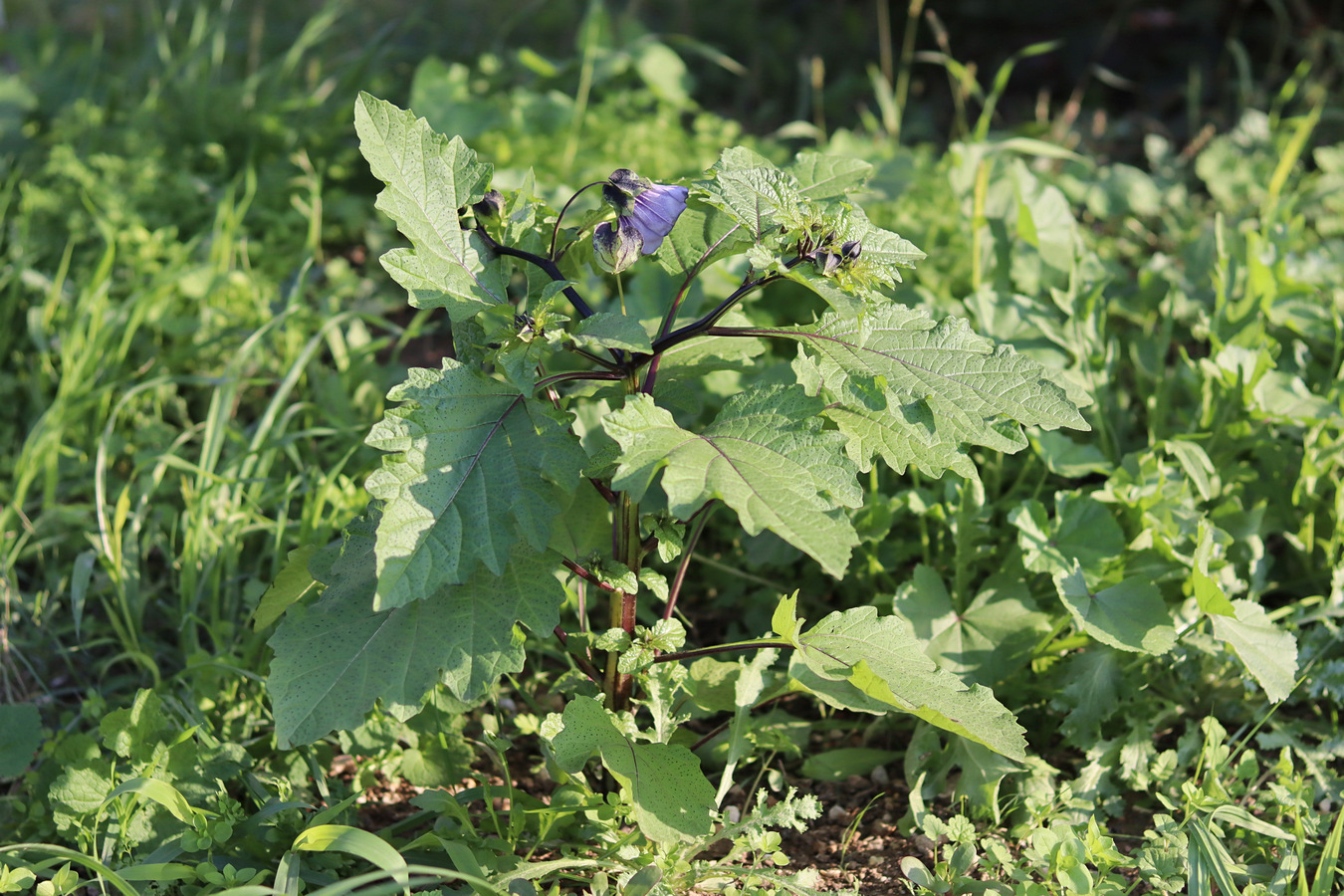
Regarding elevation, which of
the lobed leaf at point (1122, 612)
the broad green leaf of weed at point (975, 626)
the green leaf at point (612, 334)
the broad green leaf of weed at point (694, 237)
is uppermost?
the broad green leaf of weed at point (694, 237)

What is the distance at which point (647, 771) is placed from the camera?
1662mm

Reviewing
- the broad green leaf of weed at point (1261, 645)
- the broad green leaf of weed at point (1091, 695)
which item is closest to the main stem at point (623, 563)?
the broad green leaf of weed at point (1091, 695)

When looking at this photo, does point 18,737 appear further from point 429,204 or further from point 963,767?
point 963,767

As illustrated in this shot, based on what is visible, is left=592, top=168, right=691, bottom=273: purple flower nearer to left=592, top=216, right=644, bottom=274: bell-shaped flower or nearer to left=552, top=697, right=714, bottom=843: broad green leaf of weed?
left=592, top=216, right=644, bottom=274: bell-shaped flower

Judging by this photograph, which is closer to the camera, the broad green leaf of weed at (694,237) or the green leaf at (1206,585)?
the broad green leaf of weed at (694,237)

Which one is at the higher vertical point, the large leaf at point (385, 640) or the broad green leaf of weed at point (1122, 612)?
the large leaf at point (385, 640)

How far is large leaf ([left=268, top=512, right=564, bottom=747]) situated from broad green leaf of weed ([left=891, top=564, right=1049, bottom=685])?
0.82 meters

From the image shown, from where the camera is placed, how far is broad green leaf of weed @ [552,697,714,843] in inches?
62.9

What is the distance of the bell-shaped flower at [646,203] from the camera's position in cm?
154

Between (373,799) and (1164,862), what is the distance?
1410 mm

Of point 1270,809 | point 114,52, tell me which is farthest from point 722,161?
point 114,52

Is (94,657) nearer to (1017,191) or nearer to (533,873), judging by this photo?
(533,873)

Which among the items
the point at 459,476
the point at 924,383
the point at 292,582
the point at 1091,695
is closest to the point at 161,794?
the point at 292,582

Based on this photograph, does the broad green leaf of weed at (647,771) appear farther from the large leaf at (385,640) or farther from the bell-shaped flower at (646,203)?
the bell-shaped flower at (646,203)
